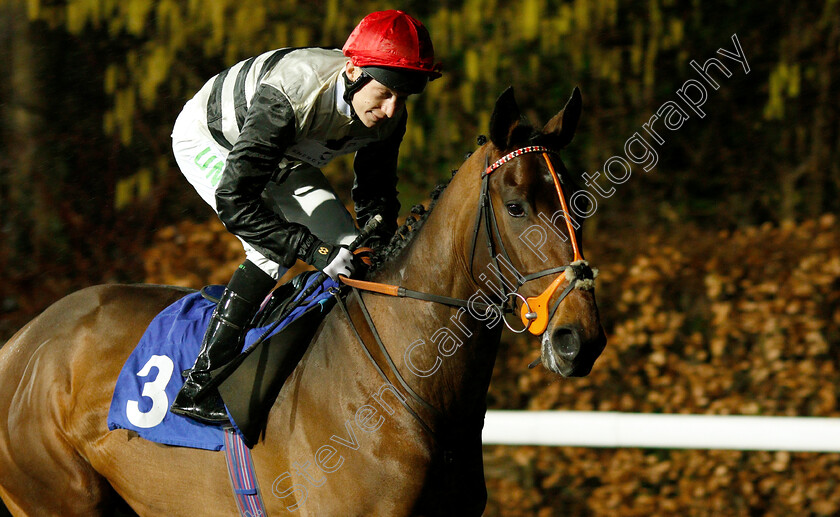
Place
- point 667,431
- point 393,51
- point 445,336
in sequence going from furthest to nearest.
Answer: point 667,431 < point 393,51 < point 445,336

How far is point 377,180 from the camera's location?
3387 mm

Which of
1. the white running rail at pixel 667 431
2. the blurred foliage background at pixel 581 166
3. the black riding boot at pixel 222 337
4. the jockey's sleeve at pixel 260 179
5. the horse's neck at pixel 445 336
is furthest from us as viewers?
the blurred foliage background at pixel 581 166

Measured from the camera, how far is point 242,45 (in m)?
6.32

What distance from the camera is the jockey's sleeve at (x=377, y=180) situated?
3.33m

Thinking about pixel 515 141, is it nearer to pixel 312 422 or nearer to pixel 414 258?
pixel 414 258

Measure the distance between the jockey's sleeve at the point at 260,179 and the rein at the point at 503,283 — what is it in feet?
0.81

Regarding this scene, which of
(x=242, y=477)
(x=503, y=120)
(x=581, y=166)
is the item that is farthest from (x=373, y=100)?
(x=581, y=166)

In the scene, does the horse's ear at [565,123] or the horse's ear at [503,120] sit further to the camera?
the horse's ear at [565,123]

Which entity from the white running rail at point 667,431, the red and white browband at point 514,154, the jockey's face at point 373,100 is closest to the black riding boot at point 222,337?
the jockey's face at point 373,100

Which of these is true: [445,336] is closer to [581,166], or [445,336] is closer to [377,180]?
[377,180]

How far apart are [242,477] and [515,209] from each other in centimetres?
126

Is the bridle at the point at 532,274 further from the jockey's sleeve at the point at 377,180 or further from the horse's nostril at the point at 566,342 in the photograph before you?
the jockey's sleeve at the point at 377,180

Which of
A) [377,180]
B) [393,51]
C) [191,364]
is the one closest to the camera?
[393,51]

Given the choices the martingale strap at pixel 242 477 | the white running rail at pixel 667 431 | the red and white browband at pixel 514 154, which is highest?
the red and white browband at pixel 514 154
